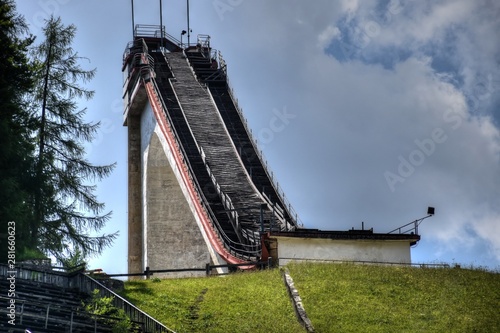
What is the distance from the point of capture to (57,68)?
54.7m

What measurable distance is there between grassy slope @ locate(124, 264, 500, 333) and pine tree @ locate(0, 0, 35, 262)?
22.0ft

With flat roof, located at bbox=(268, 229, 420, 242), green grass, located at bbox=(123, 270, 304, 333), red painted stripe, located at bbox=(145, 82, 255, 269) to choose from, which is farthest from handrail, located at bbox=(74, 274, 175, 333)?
red painted stripe, located at bbox=(145, 82, 255, 269)

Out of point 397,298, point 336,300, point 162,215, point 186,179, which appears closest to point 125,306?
point 336,300

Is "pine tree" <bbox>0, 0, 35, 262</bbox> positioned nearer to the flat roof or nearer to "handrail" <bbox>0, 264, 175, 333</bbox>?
"handrail" <bbox>0, 264, 175, 333</bbox>

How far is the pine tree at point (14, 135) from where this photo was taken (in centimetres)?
4428

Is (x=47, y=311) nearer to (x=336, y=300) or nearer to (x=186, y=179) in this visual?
(x=336, y=300)

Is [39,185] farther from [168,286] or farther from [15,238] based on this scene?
[168,286]

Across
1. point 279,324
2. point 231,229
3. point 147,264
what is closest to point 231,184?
point 231,229

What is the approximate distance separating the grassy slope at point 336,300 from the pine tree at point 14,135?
6699 millimetres

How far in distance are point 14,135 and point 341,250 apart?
47.0 ft

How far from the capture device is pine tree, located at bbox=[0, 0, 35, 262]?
145 feet

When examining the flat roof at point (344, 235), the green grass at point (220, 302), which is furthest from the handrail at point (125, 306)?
the flat roof at point (344, 235)

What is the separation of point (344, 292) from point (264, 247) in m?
6.74

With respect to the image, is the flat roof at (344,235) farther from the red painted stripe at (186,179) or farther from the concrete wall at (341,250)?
the red painted stripe at (186,179)
